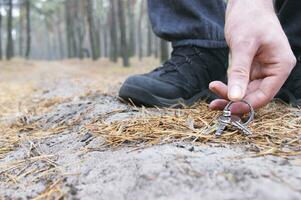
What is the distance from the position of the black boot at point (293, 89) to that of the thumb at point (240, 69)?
0.66 m

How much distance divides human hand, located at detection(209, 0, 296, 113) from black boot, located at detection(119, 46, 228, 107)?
1.81 feet

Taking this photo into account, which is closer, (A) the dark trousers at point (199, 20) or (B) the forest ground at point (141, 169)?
(B) the forest ground at point (141, 169)

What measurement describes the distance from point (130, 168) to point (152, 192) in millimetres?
153

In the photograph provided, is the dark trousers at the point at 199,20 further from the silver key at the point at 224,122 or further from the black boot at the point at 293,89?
the silver key at the point at 224,122

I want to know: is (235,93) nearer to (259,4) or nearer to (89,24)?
(259,4)

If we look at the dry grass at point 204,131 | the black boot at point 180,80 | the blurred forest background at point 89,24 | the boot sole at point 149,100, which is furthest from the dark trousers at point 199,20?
the blurred forest background at point 89,24

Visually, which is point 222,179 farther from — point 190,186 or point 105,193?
point 105,193

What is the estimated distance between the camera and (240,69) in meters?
1.39

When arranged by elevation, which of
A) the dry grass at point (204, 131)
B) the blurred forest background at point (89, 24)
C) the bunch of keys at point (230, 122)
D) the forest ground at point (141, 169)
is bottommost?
the forest ground at point (141, 169)

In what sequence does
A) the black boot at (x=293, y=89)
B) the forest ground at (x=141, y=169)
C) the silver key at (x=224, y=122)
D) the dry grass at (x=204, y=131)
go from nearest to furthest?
the forest ground at (x=141, y=169) < the dry grass at (x=204, y=131) < the silver key at (x=224, y=122) < the black boot at (x=293, y=89)

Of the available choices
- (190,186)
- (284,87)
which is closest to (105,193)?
(190,186)

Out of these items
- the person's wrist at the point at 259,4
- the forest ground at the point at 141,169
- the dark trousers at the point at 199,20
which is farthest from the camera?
the dark trousers at the point at 199,20

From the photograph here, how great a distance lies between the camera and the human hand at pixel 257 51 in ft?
4.66

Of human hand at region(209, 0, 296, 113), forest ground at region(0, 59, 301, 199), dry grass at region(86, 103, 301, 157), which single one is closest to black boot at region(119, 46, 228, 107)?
dry grass at region(86, 103, 301, 157)
